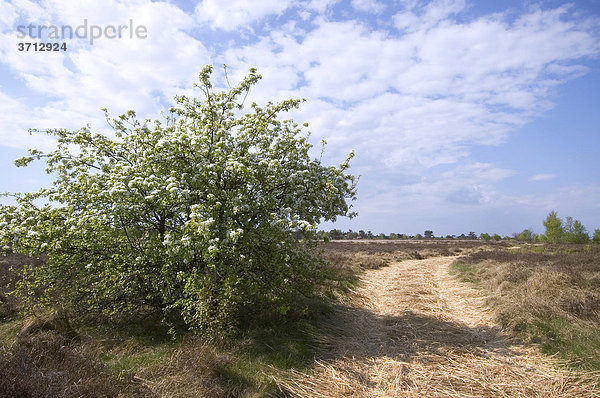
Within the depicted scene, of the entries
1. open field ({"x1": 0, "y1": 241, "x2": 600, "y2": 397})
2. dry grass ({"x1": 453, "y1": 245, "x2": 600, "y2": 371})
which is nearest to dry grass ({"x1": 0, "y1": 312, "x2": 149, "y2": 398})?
open field ({"x1": 0, "y1": 241, "x2": 600, "y2": 397})

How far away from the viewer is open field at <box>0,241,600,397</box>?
5.60m

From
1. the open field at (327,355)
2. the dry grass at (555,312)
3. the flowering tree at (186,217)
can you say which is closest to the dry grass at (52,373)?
the open field at (327,355)

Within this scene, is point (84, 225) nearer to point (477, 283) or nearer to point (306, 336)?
point (306, 336)

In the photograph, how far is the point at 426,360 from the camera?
7957 mm

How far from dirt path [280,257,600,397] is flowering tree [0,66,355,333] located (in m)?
2.00

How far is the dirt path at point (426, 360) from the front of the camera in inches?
255

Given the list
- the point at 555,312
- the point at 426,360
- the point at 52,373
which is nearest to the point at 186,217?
the point at 52,373

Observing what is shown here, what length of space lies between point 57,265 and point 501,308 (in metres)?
13.3

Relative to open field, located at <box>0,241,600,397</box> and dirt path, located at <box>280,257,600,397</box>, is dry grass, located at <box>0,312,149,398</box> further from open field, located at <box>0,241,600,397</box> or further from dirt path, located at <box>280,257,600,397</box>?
dirt path, located at <box>280,257,600,397</box>

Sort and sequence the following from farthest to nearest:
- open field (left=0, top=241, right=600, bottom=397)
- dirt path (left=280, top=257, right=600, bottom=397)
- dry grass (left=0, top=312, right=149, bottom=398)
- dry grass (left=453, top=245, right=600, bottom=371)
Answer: dry grass (left=453, top=245, right=600, bottom=371) → dirt path (left=280, top=257, right=600, bottom=397) → open field (left=0, top=241, right=600, bottom=397) → dry grass (left=0, top=312, right=149, bottom=398)

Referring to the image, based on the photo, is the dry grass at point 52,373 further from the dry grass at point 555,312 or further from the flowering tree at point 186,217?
the dry grass at point 555,312

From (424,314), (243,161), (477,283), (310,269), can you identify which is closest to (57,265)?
(243,161)

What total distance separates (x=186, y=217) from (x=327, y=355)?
5025mm

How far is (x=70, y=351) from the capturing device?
19.9 ft
